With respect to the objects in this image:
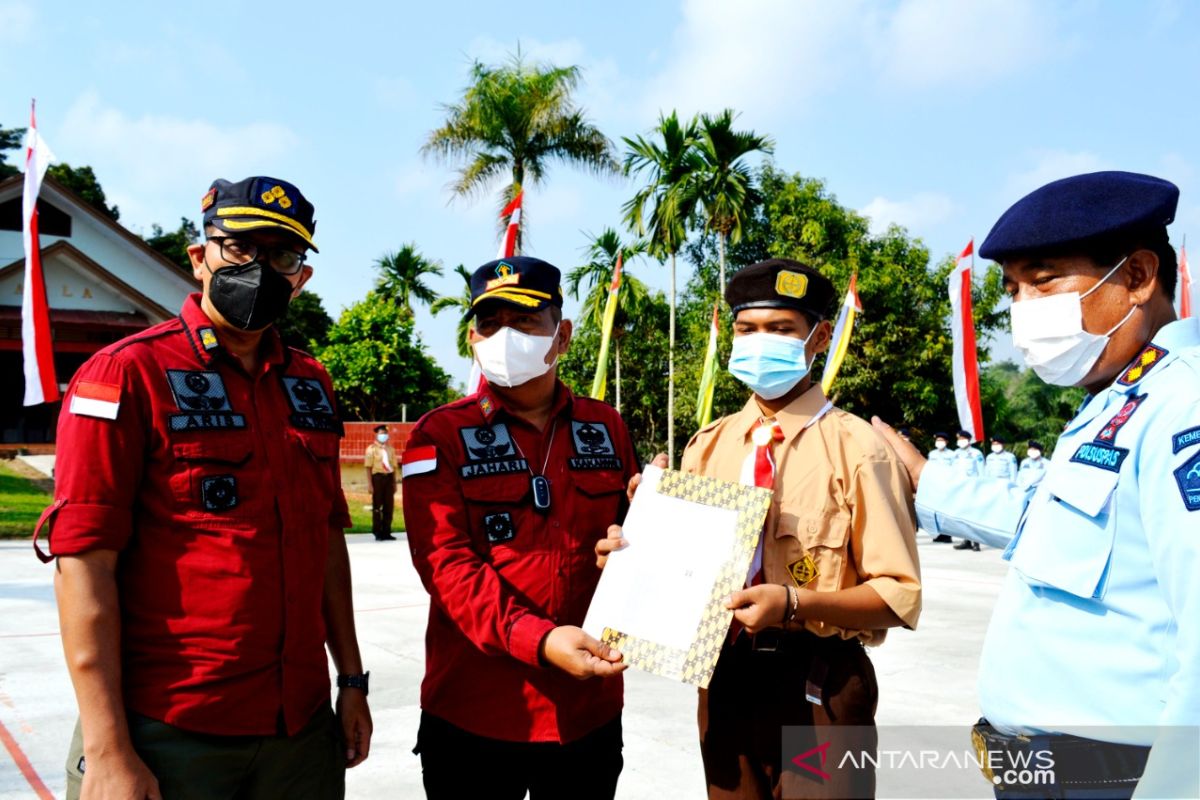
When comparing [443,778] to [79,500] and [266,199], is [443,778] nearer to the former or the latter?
[79,500]

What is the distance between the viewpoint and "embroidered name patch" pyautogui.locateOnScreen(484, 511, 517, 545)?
8.12 ft

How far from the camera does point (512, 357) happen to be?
2.65 metres

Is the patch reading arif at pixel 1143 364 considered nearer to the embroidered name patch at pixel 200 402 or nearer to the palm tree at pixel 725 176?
the embroidered name patch at pixel 200 402

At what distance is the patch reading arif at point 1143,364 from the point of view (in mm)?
1731

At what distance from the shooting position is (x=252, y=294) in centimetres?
225

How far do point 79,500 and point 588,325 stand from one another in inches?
919

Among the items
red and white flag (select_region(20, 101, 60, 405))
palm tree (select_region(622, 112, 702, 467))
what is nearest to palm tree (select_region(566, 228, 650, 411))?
palm tree (select_region(622, 112, 702, 467))

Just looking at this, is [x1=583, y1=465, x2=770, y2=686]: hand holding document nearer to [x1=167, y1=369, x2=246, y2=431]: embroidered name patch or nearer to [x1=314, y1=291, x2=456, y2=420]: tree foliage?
[x1=167, y1=369, x2=246, y2=431]: embroidered name patch

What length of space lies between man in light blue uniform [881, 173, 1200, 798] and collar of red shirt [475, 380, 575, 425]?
4.21ft

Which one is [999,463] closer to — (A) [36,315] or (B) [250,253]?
(A) [36,315]

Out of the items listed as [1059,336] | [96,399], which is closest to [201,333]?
[96,399]

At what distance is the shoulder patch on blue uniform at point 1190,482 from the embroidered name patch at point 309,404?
1971 mm

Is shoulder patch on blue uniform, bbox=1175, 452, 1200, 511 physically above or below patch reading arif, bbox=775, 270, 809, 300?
below

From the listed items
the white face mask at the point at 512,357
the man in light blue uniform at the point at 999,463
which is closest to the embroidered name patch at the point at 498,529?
the white face mask at the point at 512,357
